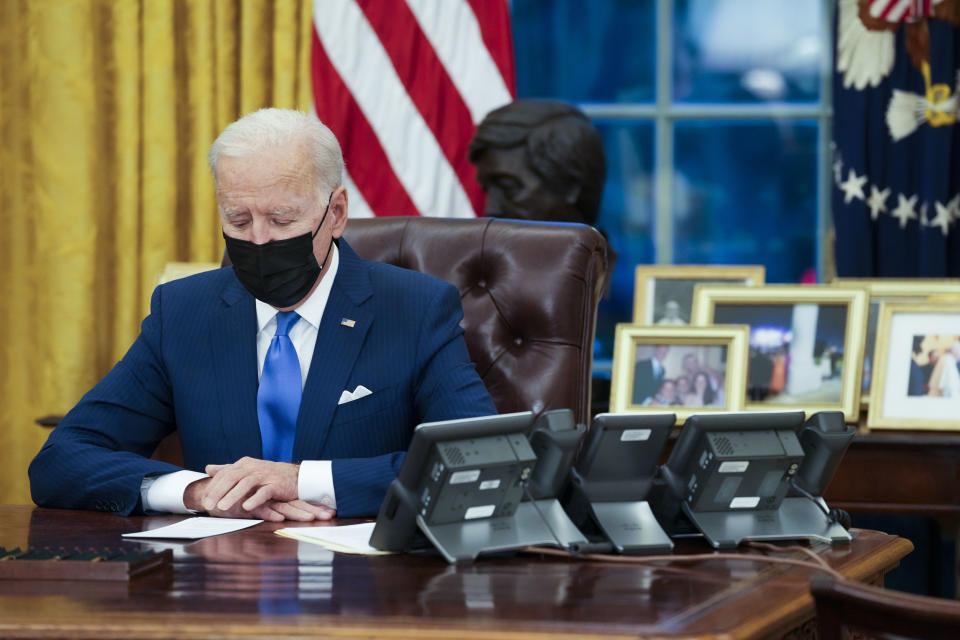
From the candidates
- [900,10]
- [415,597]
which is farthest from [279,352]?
[900,10]

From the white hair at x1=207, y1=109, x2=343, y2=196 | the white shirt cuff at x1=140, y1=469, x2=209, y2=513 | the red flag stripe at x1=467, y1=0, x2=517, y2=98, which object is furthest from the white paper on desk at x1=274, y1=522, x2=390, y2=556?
the red flag stripe at x1=467, y1=0, x2=517, y2=98

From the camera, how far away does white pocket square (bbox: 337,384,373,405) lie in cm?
219

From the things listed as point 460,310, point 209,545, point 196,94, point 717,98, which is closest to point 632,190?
point 717,98

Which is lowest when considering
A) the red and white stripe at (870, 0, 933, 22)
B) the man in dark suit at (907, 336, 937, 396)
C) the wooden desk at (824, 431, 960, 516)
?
the wooden desk at (824, 431, 960, 516)

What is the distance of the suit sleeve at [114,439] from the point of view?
6.53ft

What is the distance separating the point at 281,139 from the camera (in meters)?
2.17

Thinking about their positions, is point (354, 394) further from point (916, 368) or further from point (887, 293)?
point (887, 293)

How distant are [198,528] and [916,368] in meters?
1.88

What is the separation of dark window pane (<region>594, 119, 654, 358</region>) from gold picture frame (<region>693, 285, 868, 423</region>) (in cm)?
79

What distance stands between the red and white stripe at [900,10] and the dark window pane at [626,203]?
770 mm

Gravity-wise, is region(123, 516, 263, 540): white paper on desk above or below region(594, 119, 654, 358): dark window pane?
below

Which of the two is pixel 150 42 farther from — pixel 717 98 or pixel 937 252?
pixel 937 252

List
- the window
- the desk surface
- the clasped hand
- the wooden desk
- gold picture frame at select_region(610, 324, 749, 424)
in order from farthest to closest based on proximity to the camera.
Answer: the window < gold picture frame at select_region(610, 324, 749, 424) < the wooden desk < the clasped hand < the desk surface

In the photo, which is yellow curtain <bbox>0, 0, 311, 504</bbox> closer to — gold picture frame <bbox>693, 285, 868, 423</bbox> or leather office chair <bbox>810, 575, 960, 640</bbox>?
gold picture frame <bbox>693, 285, 868, 423</bbox>
